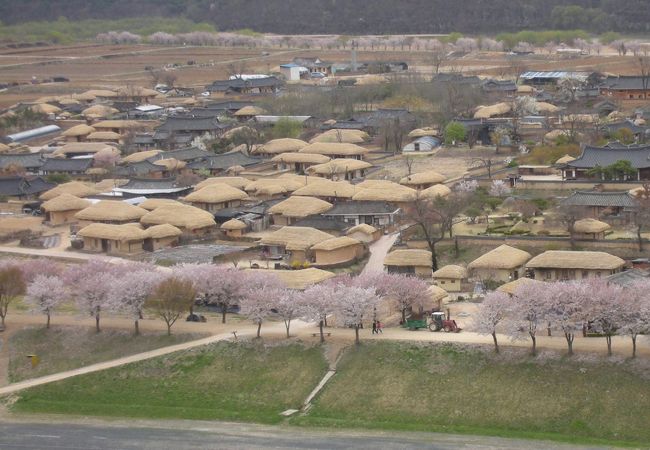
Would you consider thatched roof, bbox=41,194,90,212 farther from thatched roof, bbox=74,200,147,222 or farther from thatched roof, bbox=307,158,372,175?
thatched roof, bbox=307,158,372,175

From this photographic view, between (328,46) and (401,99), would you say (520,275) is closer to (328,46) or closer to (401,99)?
(401,99)

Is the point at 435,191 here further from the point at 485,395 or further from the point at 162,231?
the point at 485,395

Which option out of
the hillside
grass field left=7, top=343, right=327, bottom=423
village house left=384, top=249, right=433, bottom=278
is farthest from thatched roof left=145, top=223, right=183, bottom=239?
the hillside

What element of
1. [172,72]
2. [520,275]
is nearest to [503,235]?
[520,275]

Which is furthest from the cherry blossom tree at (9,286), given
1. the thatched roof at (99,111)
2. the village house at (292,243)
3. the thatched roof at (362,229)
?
the thatched roof at (99,111)

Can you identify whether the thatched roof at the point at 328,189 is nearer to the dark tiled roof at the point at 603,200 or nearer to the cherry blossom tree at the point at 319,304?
the dark tiled roof at the point at 603,200

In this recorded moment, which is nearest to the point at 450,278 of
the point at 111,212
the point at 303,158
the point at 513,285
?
the point at 513,285
